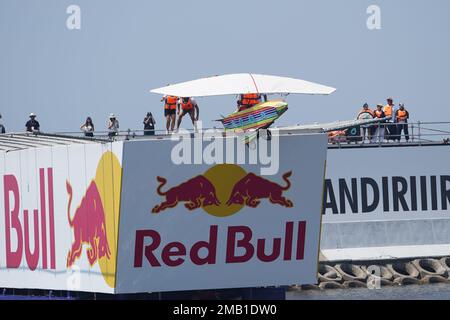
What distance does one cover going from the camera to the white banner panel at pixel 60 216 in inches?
1503

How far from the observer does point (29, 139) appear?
45406 mm

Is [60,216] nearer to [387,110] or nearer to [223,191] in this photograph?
[223,191]

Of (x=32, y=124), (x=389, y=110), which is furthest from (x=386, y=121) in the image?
(x=32, y=124)

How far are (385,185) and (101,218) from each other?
2269 cm

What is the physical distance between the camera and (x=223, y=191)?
3841 centimetres

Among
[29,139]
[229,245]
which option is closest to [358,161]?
[29,139]

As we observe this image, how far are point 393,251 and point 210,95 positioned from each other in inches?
757

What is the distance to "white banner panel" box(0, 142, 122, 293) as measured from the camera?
3819cm

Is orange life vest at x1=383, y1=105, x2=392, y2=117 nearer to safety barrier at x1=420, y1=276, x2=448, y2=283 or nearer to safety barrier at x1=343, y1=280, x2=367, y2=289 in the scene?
safety barrier at x1=420, y1=276, x2=448, y2=283

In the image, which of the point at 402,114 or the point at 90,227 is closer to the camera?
the point at 90,227

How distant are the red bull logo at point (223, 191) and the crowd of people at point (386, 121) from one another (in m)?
21.6

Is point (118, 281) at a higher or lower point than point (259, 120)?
lower

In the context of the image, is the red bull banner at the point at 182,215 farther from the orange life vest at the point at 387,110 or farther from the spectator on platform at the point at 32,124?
the orange life vest at the point at 387,110
